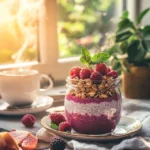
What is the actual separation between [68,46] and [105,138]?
77 centimetres

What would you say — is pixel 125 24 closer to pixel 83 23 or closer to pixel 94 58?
pixel 83 23

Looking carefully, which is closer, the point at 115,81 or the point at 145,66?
the point at 115,81

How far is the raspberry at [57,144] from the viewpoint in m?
1.04

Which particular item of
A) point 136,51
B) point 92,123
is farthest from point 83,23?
point 92,123

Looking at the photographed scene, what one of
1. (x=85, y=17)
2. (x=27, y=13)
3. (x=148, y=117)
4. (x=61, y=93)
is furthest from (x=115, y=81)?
(x=85, y=17)

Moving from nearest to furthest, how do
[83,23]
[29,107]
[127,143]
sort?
[127,143] < [29,107] < [83,23]

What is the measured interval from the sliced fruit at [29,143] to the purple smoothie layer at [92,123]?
0.10 metres

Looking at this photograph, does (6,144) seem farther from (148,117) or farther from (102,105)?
(148,117)

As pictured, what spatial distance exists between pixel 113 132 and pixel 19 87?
0.33m

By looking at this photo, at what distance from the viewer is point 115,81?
112 centimetres

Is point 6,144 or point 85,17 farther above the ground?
point 85,17

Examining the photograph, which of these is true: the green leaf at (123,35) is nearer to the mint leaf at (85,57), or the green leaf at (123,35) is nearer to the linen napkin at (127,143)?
the linen napkin at (127,143)

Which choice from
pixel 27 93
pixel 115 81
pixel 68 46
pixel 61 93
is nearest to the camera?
pixel 115 81

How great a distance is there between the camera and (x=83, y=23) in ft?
6.07
